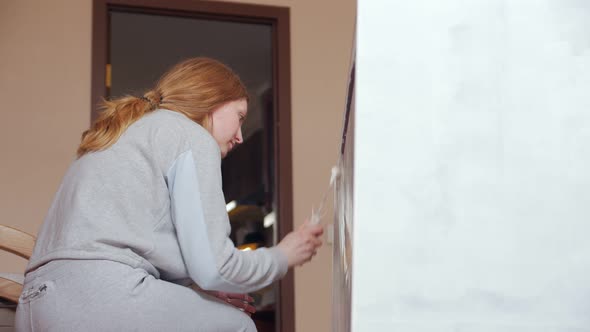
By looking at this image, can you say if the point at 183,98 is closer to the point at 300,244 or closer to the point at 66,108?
the point at 300,244

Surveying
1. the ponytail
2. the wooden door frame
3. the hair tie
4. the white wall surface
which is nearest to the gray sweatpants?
the ponytail

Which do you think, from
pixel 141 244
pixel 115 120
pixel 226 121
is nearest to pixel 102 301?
pixel 141 244

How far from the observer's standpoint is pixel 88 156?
1.49 metres

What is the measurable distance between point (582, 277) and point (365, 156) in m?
0.31

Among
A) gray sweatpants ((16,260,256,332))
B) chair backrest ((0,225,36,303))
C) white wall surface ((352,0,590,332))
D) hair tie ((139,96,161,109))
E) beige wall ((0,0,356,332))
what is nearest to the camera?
white wall surface ((352,0,590,332))

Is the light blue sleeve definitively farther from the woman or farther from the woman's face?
the woman's face

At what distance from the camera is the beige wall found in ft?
12.1

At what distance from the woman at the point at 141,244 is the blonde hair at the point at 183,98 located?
0.01 metres

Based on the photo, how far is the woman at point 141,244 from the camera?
4.39 feet

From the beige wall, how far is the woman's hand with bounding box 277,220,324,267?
232cm

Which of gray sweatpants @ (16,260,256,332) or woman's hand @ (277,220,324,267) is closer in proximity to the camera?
gray sweatpants @ (16,260,256,332)

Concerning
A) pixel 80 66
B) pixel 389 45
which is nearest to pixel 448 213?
pixel 389 45

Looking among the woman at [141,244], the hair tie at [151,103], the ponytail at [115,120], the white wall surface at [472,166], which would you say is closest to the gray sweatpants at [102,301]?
the woman at [141,244]

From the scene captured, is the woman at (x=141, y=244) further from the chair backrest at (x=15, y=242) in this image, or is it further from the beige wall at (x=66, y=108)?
the beige wall at (x=66, y=108)
